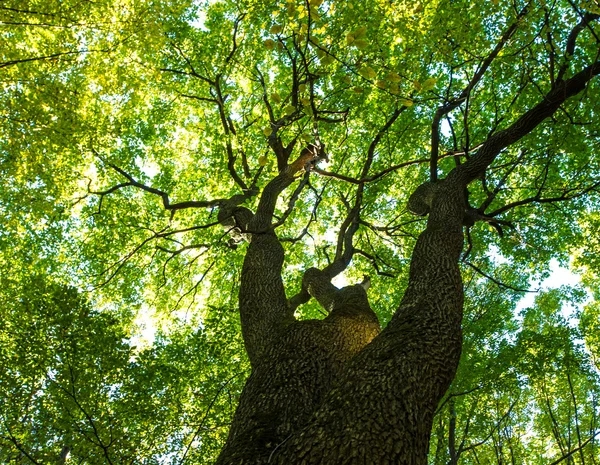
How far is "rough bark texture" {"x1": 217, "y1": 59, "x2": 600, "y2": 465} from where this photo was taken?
274cm

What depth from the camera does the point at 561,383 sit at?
38.0ft

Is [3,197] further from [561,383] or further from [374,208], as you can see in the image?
[561,383]

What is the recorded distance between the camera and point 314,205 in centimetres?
734

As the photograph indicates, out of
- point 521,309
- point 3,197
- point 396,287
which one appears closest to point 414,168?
point 396,287

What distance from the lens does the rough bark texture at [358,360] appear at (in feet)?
8.98

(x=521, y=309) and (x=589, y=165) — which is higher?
(x=589, y=165)

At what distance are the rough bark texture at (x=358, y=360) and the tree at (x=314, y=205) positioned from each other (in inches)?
0.9

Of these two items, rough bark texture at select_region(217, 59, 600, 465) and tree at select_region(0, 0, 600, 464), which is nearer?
rough bark texture at select_region(217, 59, 600, 465)

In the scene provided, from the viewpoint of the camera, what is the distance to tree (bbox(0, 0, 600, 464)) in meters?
3.56

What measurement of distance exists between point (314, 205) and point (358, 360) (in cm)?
420

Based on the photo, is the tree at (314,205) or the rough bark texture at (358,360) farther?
the tree at (314,205)

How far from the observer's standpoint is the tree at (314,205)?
3.56 meters

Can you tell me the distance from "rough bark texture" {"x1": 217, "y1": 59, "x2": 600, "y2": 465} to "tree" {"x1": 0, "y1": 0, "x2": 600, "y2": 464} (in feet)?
0.08

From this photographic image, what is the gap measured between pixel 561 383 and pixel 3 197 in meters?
15.7
